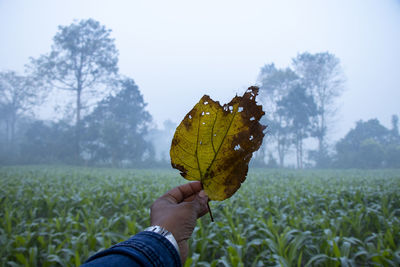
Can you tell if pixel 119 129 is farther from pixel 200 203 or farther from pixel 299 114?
pixel 200 203

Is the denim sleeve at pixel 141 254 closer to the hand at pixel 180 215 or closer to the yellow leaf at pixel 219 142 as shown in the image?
the hand at pixel 180 215

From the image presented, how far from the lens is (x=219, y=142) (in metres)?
0.66

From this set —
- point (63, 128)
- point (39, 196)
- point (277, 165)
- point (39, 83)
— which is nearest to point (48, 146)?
point (63, 128)

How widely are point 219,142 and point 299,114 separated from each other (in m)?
24.6

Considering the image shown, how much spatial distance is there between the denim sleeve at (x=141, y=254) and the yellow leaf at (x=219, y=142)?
0.72ft

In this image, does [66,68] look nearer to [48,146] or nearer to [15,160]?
[48,146]

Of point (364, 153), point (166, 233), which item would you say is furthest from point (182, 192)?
point (364, 153)

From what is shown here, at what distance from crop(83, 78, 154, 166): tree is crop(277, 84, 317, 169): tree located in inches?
564

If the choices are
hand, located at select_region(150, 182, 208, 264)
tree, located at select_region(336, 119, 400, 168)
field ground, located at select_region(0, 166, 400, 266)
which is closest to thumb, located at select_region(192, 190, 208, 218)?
hand, located at select_region(150, 182, 208, 264)

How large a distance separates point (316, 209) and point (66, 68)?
23.2 meters

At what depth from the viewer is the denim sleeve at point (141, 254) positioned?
23.5 inches

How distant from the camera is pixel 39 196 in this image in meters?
4.68

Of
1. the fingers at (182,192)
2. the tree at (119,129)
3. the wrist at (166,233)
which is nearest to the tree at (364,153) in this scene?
the tree at (119,129)

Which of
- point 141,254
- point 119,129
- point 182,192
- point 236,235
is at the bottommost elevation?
point 236,235
